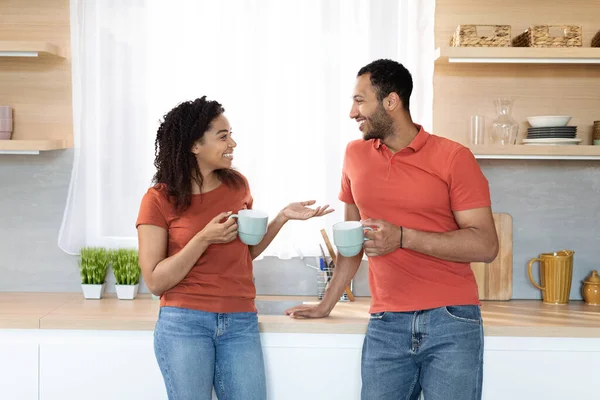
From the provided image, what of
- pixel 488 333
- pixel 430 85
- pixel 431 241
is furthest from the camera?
pixel 430 85

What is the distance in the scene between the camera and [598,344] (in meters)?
2.37

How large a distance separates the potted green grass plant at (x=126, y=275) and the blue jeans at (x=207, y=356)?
0.76 metres

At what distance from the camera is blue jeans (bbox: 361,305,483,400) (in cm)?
205

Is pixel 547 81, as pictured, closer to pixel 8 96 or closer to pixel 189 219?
pixel 189 219

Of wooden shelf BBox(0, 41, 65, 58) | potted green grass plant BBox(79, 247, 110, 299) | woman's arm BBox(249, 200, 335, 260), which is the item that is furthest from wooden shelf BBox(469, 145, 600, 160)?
wooden shelf BBox(0, 41, 65, 58)

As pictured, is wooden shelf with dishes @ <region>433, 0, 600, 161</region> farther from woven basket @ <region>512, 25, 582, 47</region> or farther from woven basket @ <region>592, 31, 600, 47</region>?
woven basket @ <region>512, 25, 582, 47</region>

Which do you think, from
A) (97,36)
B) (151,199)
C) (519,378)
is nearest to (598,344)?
(519,378)

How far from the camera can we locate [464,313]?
209 centimetres

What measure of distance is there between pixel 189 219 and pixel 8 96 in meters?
1.23

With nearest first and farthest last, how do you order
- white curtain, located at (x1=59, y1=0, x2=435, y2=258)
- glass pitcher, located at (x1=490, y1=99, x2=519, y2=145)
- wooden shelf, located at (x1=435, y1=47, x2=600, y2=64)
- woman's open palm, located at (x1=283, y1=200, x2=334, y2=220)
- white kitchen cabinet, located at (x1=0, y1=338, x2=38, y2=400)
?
woman's open palm, located at (x1=283, y1=200, x2=334, y2=220)
white kitchen cabinet, located at (x1=0, y1=338, x2=38, y2=400)
wooden shelf, located at (x1=435, y1=47, x2=600, y2=64)
glass pitcher, located at (x1=490, y1=99, x2=519, y2=145)
white curtain, located at (x1=59, y1=0, x2=435, y2=258)

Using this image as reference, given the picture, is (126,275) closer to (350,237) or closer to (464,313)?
(350,237)

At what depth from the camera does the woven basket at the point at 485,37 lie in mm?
2684

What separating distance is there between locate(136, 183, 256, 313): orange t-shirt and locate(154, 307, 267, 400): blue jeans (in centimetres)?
3

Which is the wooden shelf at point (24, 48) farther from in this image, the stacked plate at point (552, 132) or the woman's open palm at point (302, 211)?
the stacked plate at point (552, 132)
